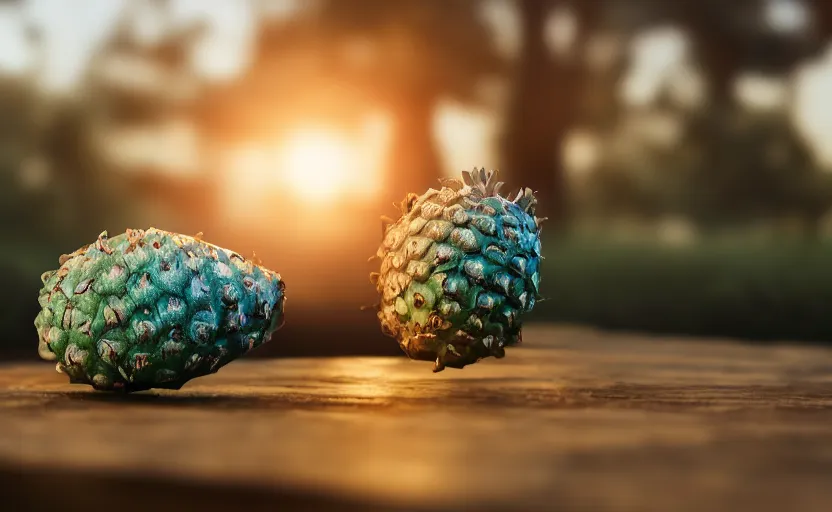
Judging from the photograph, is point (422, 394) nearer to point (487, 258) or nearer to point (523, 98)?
point (487, 258)

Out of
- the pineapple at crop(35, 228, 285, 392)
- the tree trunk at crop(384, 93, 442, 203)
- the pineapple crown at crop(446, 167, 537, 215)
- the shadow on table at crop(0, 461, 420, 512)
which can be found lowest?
the shadow on table at crop(0, 461, 420, 512)

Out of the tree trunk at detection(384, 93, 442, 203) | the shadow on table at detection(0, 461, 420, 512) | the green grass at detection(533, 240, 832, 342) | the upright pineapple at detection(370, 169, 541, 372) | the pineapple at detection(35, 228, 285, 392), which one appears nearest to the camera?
the shadow on table at detection(0, 461, 420, 512)

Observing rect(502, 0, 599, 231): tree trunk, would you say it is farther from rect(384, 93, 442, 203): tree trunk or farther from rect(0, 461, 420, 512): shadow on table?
rect(0, 461, 420, 512): shadow on table

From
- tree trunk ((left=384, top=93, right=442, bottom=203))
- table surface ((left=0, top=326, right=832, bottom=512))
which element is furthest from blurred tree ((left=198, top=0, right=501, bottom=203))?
table surface ((left=0, top=326, right=832, bottom=512))

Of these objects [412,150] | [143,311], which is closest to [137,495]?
[143,311]

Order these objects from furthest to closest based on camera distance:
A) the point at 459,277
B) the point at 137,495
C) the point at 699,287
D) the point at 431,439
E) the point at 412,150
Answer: the point at 412,150 < the point at 699,287 < the point at 459,277 < the point at 431,439 < the point at 137,495

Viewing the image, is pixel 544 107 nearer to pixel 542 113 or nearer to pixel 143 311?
pixel 542 113

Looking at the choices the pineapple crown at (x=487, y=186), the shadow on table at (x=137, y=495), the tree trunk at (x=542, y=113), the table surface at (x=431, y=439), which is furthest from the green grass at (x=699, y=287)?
the shadow on table at (x=137, y=495)
